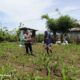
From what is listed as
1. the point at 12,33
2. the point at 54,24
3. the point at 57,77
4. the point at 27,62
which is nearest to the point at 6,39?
the point at 12,33

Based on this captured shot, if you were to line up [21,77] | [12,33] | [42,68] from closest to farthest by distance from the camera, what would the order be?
[21,77], [42,68], [12,33]

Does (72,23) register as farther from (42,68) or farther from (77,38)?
(42,68)

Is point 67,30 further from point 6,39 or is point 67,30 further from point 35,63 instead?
point 35,63

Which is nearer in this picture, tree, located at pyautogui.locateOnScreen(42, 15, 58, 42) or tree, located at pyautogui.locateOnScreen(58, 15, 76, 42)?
tree, located at pyautogui.locateOnScreen(58, 15, 76, 42)

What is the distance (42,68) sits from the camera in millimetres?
12828

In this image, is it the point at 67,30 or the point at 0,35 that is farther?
the point at 67,30

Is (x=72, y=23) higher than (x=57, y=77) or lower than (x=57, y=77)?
higher

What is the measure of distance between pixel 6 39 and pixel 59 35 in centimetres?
966

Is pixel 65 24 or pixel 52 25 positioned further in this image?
pixel 52 25

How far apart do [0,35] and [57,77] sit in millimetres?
25935

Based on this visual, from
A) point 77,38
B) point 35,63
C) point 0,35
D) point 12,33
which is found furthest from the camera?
point 77,38

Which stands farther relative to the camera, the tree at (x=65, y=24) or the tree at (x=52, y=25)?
the tree at (x=52, y=25)

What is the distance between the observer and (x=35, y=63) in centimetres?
1398

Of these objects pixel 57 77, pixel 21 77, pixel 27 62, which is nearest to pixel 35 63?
pixel 27 62
